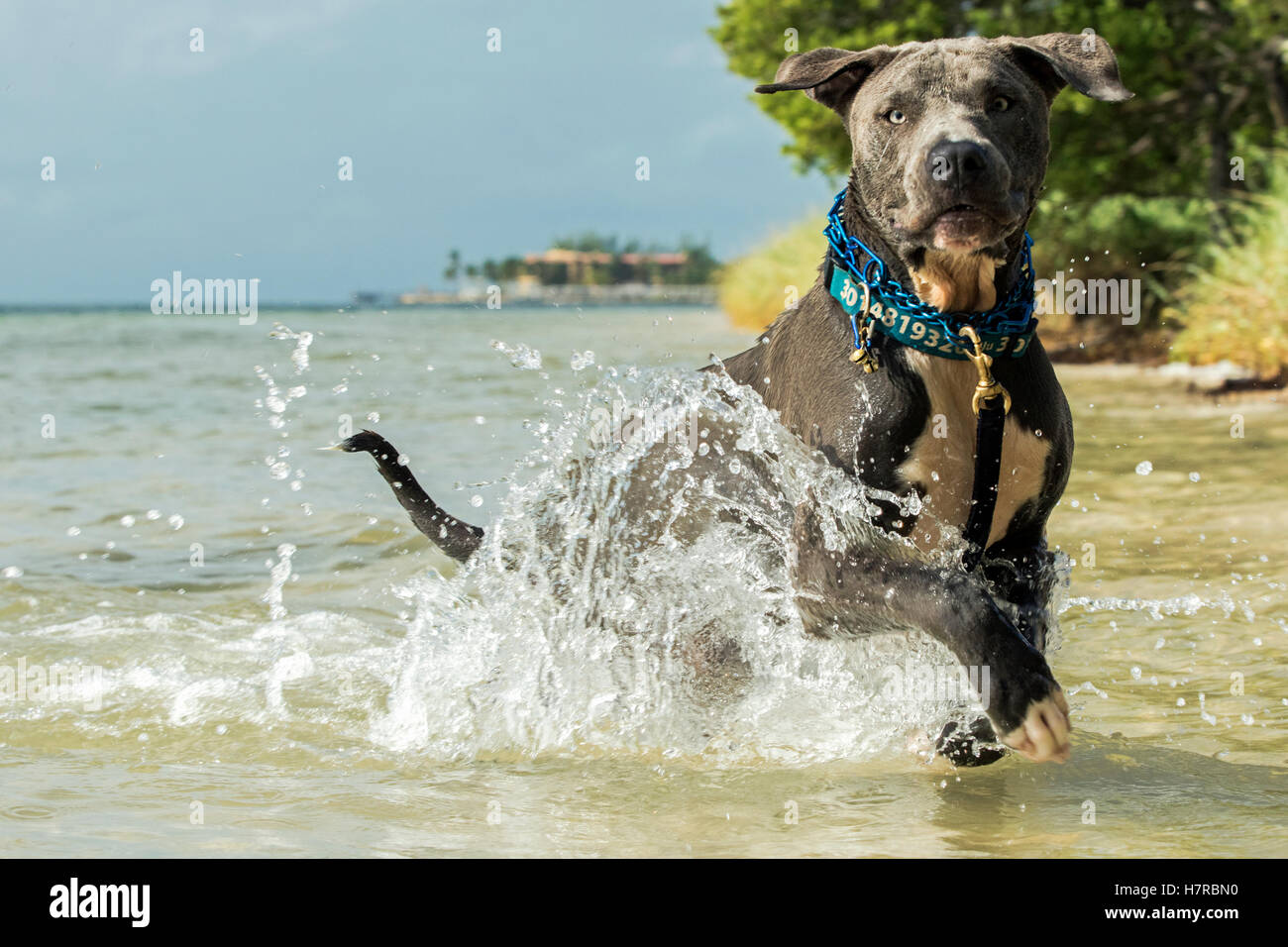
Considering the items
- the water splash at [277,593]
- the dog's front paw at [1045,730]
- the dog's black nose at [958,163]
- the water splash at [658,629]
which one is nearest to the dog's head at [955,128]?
the dog's black nose at [958,163]

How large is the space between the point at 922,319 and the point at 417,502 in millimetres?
1723

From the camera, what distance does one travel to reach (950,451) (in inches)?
133

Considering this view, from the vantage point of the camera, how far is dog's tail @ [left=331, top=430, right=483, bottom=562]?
405 centimetres

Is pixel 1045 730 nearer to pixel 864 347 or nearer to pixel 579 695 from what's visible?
pixel 864 347

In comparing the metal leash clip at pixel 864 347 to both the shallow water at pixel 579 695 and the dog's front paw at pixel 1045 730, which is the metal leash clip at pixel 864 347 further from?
the dog's front paw at pixel 1045 730

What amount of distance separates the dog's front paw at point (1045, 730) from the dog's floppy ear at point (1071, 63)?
1436 mm

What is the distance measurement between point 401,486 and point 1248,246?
11.0 m

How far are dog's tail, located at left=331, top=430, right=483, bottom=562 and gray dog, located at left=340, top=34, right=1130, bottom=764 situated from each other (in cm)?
127

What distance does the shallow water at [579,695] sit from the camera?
10.5ft

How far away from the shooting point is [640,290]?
75.1 m

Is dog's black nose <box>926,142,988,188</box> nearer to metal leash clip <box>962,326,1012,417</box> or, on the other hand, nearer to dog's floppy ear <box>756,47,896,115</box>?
metal leash clip <box>962,326,1012,417</box>

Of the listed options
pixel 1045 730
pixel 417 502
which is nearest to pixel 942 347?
pixel 1045 730
